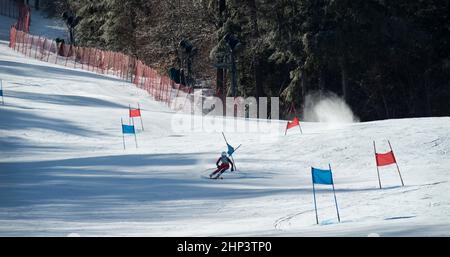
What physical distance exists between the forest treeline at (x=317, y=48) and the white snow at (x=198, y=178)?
559 inches

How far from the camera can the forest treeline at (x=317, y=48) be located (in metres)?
52.3

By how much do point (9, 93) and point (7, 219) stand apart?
24.9 metres

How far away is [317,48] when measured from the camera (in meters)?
51.6

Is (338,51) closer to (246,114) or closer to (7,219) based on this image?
(246,114)

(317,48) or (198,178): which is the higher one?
(317,48)

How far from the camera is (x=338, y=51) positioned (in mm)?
51625

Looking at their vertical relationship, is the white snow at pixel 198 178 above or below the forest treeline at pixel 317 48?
below

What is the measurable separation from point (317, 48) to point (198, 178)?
88.6 ft

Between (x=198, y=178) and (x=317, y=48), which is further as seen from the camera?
(x=317, y=48)

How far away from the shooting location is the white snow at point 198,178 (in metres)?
18.3

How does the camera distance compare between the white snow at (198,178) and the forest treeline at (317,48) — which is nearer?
the white snow at (198,178)
